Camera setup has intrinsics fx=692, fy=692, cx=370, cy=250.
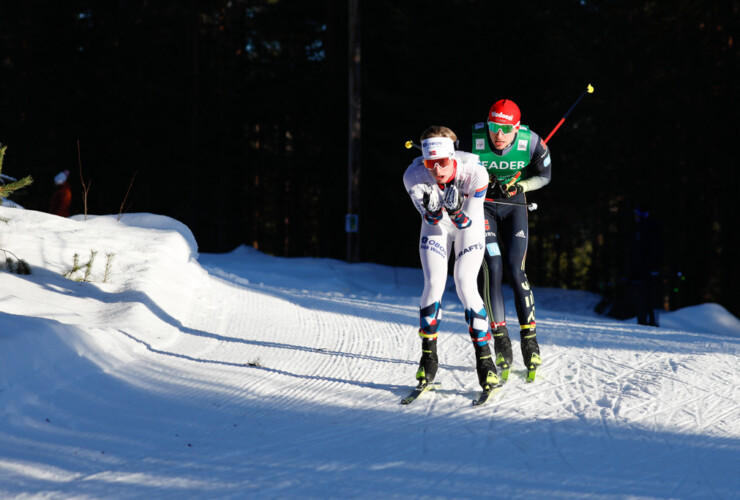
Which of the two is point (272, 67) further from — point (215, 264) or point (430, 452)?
point (430, 452)

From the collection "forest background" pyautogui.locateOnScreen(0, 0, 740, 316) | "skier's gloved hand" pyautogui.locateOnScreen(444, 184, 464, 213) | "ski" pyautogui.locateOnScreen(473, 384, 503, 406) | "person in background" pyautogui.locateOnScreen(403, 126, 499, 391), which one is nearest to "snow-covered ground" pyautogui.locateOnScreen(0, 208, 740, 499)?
"ski" pyautogui.locateOnScreen(473, 384, 503, 406)

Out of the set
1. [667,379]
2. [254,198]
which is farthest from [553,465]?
[254,198]

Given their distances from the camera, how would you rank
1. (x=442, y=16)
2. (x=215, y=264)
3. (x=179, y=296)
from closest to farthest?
(x=179, y=296), (x=215, y=264), (x=442, y=16)

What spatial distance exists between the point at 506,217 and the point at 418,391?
74.0 inches

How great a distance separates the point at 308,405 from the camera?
5.00m

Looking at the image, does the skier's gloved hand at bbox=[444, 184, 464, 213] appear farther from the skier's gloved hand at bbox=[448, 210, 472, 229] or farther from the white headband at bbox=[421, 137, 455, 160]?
the white headband at bbox=[421, 137, 455, 160]

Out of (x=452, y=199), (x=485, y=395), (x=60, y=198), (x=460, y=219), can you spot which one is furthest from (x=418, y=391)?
(x=60, y=198)

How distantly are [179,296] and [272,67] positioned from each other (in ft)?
68.7

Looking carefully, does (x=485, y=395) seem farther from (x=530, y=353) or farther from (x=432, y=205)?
(x=432, y=205)

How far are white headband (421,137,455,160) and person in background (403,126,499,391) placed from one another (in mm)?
26

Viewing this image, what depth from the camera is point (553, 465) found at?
3779 millimetres

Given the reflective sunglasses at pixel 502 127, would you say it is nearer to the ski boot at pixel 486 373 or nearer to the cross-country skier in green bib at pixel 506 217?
the cross-country skier in green bib at pixel 506 217

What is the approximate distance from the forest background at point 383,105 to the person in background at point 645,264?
2.97 metres

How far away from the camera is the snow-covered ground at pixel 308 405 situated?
11.6ft
